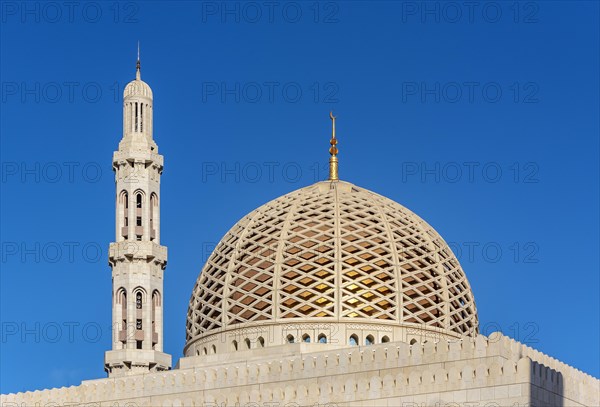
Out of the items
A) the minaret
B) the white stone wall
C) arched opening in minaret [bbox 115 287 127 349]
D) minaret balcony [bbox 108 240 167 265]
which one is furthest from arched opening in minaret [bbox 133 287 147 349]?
the white stone wall

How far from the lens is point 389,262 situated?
41.9 m

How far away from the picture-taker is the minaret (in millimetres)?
43406

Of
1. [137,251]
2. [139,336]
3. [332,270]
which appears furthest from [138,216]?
[332,270]

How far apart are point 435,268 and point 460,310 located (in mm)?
1295

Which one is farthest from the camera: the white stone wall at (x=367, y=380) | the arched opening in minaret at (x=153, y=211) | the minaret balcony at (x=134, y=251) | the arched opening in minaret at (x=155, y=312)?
the arched opening in minaret at (x=153, y=211)

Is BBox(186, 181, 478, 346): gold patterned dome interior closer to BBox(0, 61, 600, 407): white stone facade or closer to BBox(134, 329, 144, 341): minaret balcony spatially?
BBox(0, 61, 600, 407): white stone facade

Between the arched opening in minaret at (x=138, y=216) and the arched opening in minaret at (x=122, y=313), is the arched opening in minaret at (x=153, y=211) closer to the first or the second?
the arched opening in minaret at (x=138, y=216)

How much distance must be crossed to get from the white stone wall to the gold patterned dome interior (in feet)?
6.29

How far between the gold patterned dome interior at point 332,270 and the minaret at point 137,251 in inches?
46.8

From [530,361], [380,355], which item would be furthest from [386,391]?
[530,361]

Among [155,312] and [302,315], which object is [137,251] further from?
[302,315]

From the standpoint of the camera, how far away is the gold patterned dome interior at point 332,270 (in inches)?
1620

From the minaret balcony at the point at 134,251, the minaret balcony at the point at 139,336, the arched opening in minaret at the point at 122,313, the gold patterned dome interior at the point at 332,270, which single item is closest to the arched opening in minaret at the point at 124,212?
the minaret balcony at the point at 134,251

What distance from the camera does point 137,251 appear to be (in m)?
44.3
